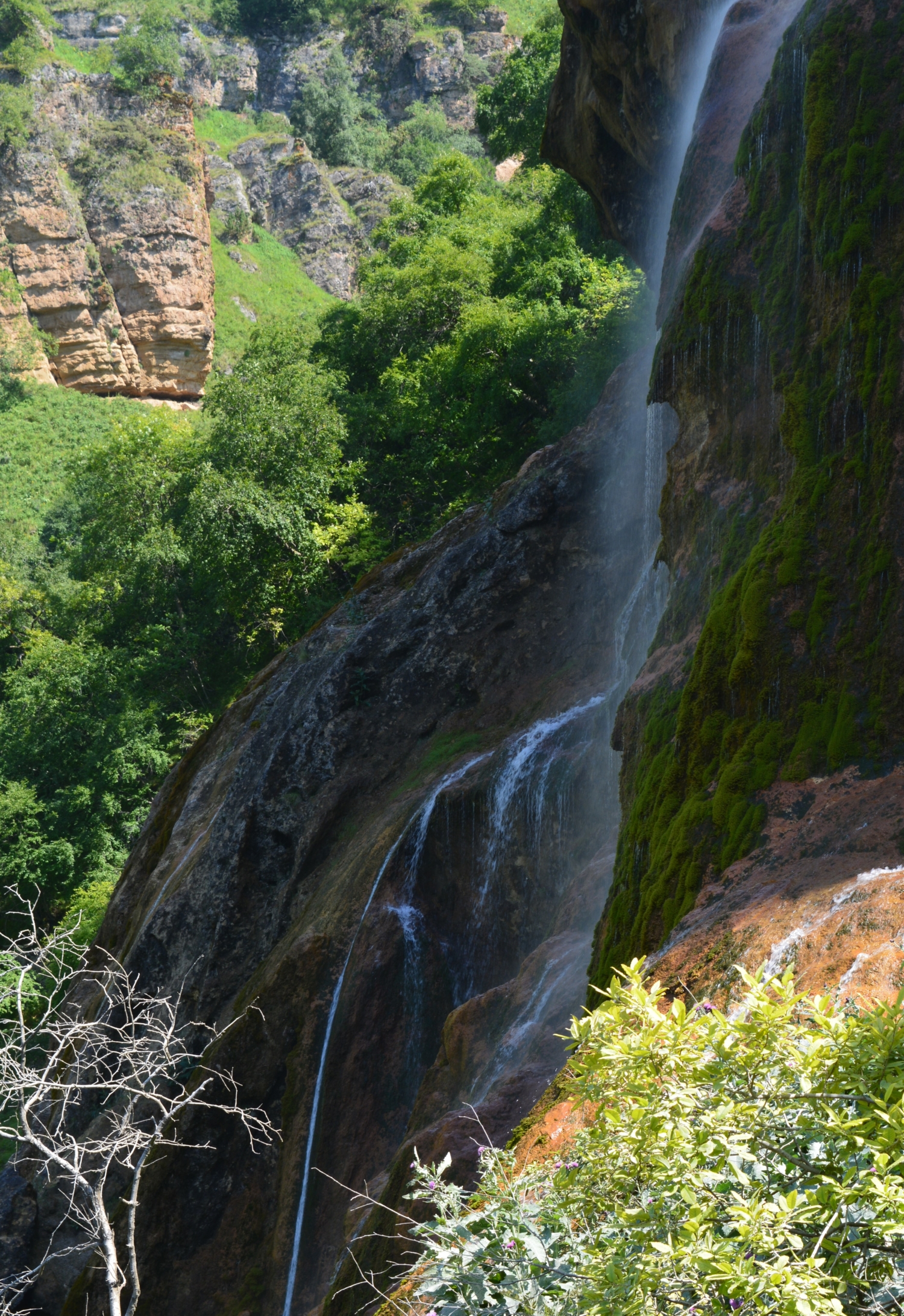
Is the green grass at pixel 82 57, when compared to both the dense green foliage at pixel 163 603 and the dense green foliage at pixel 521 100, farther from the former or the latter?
the dense green foliage at pixel 163 603

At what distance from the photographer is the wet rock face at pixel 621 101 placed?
15445 millimetres

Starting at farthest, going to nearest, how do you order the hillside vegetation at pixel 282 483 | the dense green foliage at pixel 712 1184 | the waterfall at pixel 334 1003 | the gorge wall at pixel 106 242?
the gorge wall at pixel 106 242, the hillside vegetation at pixel 282 483, the waterfall at pixel 334 1003, the dense green foliage at pixel 712 1184

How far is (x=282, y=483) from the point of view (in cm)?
2509

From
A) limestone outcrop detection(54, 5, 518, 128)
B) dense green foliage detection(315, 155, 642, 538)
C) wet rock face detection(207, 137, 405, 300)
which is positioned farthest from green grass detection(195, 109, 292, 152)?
dense green foliage detection(315, 155, 642, 538)

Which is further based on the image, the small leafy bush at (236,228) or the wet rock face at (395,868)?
the small leafy bush at (236,228)

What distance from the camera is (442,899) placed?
1352cm

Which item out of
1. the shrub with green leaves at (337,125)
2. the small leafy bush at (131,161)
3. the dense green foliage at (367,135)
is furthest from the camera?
the shrub with green leaves at (337,125)

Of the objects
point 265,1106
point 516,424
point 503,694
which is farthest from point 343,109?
point 265,1106

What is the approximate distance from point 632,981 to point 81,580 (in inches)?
1386

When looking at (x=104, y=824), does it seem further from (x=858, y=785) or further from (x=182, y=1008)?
(x=858, y=785)

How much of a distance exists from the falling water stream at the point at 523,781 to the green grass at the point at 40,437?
31548 millimetres

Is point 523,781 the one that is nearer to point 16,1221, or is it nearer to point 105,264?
point 16,1221

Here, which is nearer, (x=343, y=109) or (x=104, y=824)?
(x=104, y=824)

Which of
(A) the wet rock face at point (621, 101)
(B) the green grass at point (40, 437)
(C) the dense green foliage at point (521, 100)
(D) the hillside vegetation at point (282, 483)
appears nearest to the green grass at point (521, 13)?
(B) the green grass at point (40, 437)
